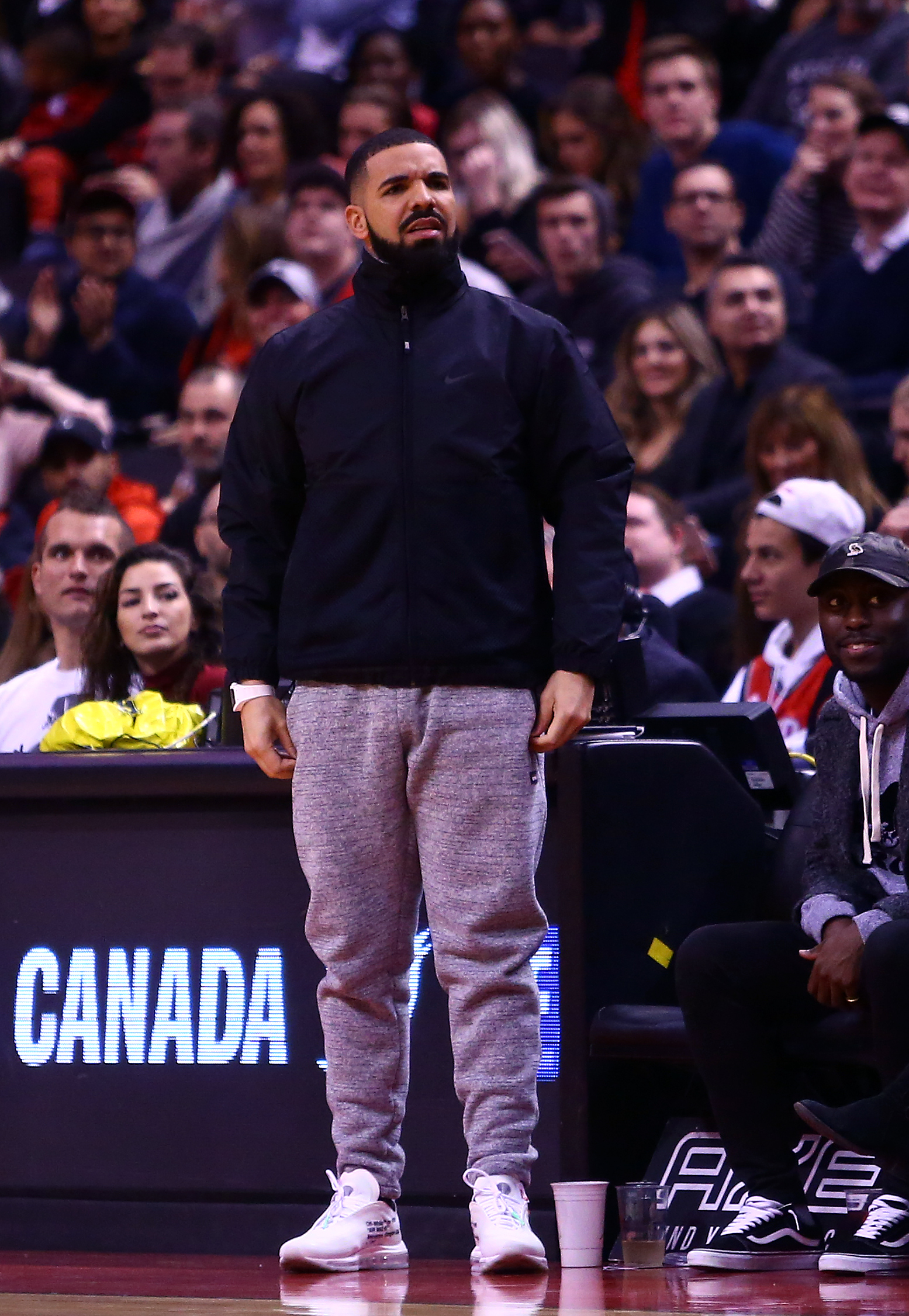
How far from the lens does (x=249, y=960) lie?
4.44m

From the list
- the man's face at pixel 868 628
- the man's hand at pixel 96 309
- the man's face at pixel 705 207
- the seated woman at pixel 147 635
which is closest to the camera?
the man's face at pixel 868 628

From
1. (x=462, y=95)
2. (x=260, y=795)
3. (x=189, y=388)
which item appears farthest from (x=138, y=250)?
(x=260, y=795)

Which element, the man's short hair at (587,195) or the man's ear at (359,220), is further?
the man's short hair at (587,195)

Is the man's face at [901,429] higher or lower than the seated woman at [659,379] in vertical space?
lower

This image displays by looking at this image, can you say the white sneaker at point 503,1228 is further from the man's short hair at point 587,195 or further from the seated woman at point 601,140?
the seated woman at point 601,140

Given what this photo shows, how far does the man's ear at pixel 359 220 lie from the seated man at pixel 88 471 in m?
4.24

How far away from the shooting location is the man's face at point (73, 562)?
6.22m

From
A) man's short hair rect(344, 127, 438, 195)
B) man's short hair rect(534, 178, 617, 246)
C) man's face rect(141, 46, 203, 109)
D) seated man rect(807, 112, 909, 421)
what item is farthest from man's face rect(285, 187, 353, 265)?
man's short hair rect(344, 127, 438, 195)

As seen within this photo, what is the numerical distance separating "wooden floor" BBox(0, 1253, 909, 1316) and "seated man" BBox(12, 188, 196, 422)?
651cm

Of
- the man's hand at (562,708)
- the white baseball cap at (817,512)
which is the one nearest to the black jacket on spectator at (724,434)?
the white baseball cap at (817,512)

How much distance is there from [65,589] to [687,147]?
14.5ft

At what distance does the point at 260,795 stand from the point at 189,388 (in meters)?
4.23

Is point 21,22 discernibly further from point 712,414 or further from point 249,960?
point 249,960

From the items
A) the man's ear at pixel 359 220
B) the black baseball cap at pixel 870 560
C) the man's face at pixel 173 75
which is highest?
the man's face at pixel 173 75
